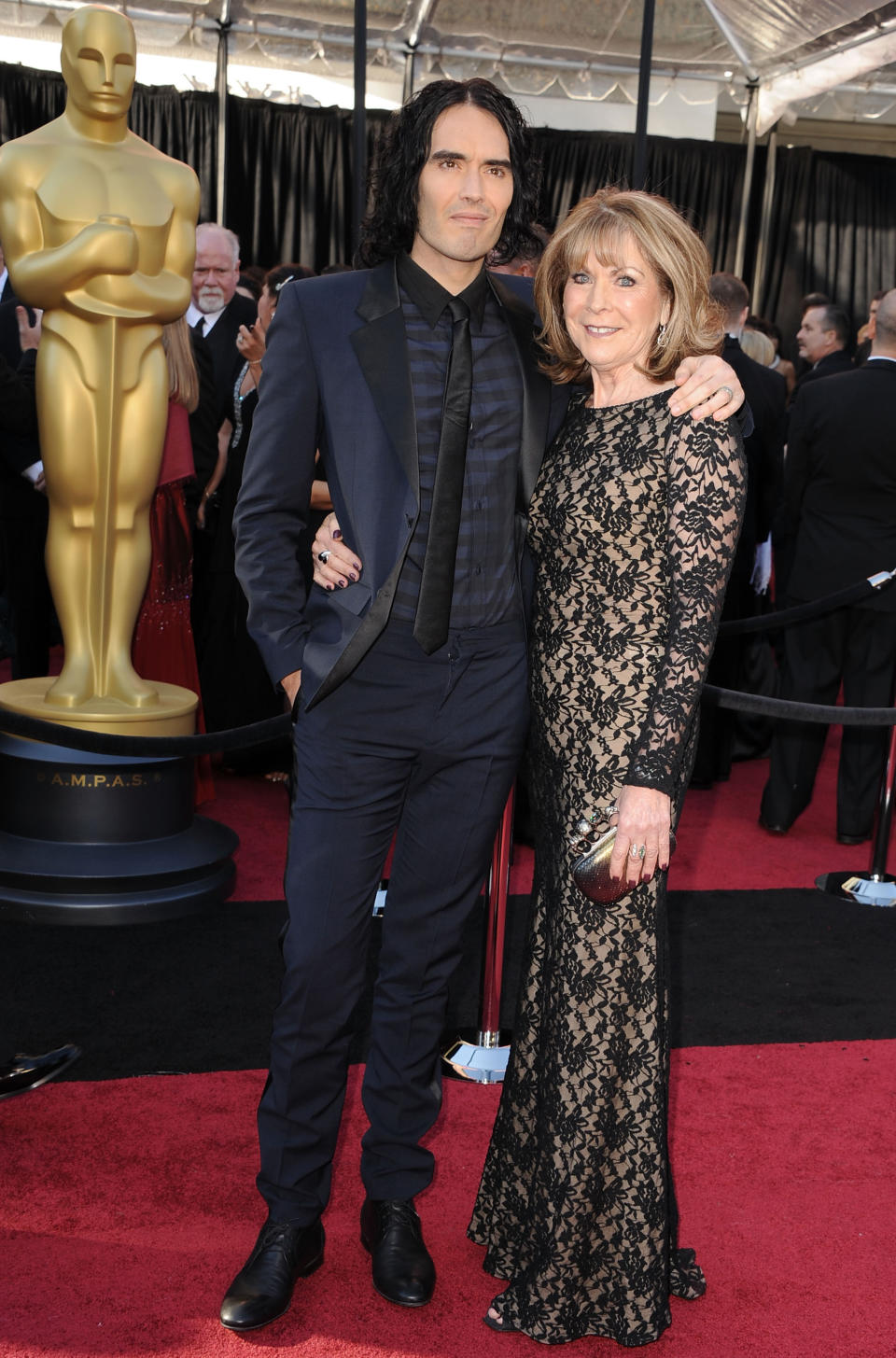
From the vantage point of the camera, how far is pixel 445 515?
2.05 m

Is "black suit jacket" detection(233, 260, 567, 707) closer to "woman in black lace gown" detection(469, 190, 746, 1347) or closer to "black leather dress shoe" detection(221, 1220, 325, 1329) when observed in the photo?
"woman in black lace gown" detection(469, 190, 746, 1347)

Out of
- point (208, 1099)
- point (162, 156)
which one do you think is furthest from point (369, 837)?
point (162, 156)

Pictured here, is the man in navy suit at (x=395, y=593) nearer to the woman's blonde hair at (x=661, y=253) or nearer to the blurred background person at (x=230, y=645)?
the woman's blonde hair at (x=661, y=253)

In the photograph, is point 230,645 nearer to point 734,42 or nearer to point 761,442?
point 761,442

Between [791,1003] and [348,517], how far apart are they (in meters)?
2.09

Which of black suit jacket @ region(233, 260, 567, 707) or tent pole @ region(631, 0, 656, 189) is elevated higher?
tent pole @ region(631, 0, 656, 189)

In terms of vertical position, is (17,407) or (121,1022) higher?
(17,407)

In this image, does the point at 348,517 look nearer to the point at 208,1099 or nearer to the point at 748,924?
the point at 208,1099

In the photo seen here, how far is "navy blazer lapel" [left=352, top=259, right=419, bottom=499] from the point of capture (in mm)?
2031

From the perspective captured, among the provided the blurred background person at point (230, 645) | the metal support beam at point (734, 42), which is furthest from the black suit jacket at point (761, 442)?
the metal support beam at point (734, 42)

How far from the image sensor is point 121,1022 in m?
3.24

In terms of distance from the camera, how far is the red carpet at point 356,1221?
2156mm

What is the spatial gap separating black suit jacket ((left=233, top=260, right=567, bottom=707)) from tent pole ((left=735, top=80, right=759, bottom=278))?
369 inches

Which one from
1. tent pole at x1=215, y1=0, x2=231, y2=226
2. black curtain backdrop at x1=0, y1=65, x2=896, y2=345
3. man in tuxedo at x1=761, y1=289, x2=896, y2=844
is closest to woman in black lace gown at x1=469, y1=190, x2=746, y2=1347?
man in tuxedo at x1=761, y1=289, x2=896, y2=844
